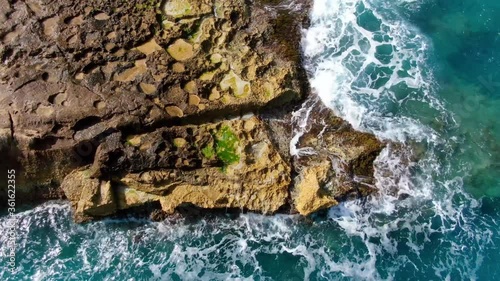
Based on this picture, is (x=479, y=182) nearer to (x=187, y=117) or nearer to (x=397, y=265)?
(x=397, y=265)

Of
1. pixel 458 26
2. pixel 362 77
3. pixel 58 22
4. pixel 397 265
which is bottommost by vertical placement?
pixel 397 265

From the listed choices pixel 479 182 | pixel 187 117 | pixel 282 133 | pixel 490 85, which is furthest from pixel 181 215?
pixel 490 85

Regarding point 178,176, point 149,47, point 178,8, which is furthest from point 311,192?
point 178,8

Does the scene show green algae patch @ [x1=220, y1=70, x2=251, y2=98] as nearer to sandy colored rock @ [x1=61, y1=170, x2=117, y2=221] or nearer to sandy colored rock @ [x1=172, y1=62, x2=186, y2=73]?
sandy colored rock @ [x1=172, y1=62, x2=186, y2=73]

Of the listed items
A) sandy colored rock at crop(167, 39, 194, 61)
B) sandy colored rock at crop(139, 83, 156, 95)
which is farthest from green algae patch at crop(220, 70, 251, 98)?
sandy colored rock at crop(139, 83, 156, 95)

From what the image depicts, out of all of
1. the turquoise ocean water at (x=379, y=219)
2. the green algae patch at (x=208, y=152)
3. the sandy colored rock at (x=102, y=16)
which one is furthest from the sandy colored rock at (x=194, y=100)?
the sandy colored rock at (x=102, y=16)

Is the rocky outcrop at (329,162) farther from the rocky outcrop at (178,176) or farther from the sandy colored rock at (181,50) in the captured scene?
the sandy colored rock at (181,50)
